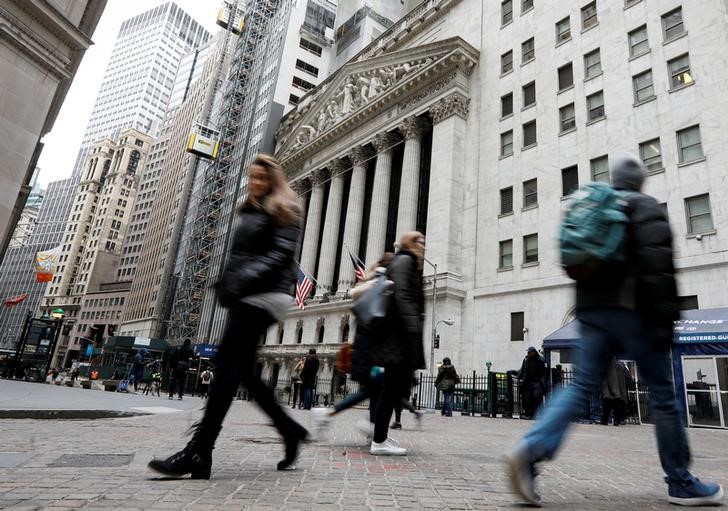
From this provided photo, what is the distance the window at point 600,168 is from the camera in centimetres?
2508

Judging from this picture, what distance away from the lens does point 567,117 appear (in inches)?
1100

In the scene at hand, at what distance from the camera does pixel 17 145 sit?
12.3m

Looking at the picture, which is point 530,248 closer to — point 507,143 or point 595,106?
point 507,143

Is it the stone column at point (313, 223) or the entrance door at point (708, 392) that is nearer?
the entrance door at point (708, 392)

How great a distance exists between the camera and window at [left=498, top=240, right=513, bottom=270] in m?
28.5

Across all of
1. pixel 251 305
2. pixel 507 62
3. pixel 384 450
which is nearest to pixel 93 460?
pixel 251 305

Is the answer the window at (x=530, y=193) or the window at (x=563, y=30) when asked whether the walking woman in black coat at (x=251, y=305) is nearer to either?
the window at (x=530, y=193)

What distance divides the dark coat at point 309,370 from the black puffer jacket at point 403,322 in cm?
1347

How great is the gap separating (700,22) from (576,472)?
27007mm

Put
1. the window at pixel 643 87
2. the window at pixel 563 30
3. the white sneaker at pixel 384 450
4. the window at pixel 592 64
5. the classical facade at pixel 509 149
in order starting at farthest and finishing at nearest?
1. the window at pixel 563 30
2. the window at pixel 592 64
3. the window at pixel 643 87
4. the classical facade at pixel 509 149
5. the white sneaker at pixel 384 450

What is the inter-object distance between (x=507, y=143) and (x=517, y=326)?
12210 millimetres

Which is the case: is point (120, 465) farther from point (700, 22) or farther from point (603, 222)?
point (700, 22)

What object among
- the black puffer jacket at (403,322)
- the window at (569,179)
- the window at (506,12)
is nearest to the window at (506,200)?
the window at (569,179)

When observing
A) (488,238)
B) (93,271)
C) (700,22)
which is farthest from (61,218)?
(700,22)
